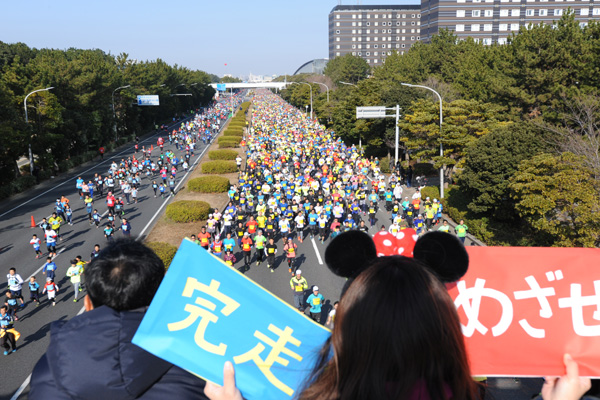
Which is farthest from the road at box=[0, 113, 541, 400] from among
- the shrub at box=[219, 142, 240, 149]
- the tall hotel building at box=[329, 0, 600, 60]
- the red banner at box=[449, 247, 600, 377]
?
the tall hotel building at box=[329, 0, 600, 60]

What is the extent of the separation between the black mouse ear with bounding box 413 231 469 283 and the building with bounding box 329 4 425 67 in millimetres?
145566

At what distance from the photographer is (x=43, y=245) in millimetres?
20859

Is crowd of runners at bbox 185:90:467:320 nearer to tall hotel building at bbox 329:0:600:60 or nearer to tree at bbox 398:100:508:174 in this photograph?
tree at bbox 398:100:508:174

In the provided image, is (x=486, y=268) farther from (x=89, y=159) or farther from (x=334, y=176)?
(x=89, y=159)

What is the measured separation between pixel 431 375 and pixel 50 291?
15203 mm

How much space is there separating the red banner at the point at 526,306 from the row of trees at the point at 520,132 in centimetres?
1319

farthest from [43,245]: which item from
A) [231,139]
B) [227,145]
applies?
[231,139]

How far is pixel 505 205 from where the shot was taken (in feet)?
69.3

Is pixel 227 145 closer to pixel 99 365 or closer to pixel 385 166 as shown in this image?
pixel 385 166

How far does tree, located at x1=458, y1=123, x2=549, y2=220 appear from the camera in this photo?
2091 centimetres

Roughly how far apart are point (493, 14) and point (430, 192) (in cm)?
7851

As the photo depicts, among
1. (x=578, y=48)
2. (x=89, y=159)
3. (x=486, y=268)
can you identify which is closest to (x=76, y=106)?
(x=89, y=159)

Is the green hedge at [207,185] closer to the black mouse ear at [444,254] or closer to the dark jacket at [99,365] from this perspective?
the dark jacket at [99,365]

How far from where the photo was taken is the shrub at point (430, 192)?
1144 inches
